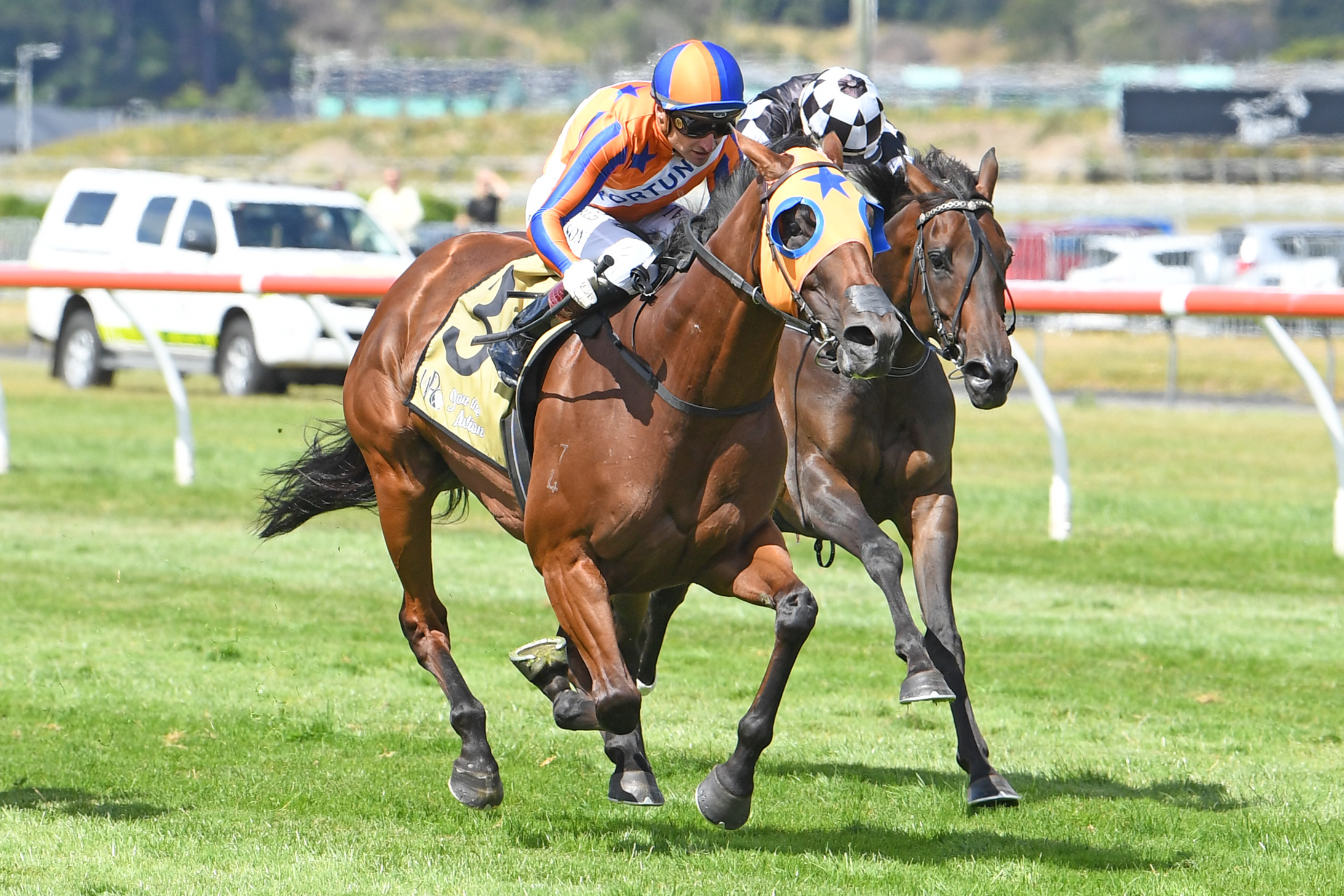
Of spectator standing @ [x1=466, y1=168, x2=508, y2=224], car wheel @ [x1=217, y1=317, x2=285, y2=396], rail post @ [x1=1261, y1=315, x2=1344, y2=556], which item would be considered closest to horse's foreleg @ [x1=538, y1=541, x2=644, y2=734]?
rail post @ [x1=1261, y1=315, x2=1344, y2=556]

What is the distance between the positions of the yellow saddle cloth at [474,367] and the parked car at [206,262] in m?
10.7

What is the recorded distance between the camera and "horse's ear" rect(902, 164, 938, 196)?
5.76 m

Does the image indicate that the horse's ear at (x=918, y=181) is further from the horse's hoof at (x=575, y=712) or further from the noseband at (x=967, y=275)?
the horse's hoof at (x=575, y=712)

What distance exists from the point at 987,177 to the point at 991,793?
1877 millimetres

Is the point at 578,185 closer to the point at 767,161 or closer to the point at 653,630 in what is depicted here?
the point at 767,161

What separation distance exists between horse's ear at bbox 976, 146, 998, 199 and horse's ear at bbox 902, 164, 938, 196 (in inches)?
5.5

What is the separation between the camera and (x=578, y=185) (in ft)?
16.9

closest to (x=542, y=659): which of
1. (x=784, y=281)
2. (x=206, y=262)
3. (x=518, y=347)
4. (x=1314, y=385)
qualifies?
(x=518, y=347)

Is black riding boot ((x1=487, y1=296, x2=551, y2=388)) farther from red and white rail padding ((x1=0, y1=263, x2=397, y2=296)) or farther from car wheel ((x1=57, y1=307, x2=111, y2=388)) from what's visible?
car wheel ((x1=57, y1=307, x2=111, y2=388))

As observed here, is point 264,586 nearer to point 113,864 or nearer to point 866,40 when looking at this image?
point 113,864

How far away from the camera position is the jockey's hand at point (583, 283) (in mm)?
4871

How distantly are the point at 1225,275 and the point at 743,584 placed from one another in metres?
22.6

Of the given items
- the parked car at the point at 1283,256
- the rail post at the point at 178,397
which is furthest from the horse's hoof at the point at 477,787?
the parked car at the point at 1283,256

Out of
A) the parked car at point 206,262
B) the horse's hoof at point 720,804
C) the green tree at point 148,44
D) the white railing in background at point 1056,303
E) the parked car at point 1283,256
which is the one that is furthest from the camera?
the green tree at point 148,44
